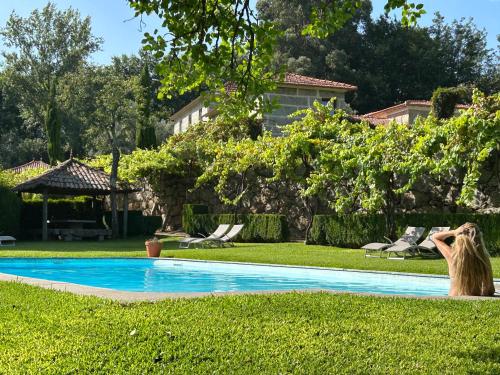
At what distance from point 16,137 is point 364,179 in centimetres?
4443

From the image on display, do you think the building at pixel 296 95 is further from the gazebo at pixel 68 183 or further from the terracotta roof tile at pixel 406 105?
the gazebo at pixel 68 183

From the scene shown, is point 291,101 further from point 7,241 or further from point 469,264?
point 469,264

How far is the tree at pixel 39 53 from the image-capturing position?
52.2m

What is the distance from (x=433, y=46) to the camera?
51250 mm

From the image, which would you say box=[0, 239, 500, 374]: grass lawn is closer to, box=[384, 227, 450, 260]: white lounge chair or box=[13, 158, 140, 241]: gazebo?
box=[384, 227, 450, 260]: white lounge chair

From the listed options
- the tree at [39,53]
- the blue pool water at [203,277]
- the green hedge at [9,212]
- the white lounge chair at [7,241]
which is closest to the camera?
the blue pool water at [203,277]

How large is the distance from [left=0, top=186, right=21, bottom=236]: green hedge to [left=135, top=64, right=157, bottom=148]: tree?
39.7 ft

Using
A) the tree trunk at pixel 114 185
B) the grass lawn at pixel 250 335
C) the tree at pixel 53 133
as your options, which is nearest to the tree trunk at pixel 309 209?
the tree trunk at pixel 114 185

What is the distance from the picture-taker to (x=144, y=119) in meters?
38.3

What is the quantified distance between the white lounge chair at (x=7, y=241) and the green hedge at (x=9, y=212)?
3.16 ft

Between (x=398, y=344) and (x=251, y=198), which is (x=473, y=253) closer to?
(x=398, y=344)

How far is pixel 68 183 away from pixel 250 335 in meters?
21.6

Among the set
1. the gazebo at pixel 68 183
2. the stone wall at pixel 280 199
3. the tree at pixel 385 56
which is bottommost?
the stone wall at pixel 280 199

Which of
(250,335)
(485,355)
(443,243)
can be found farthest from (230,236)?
(485,355)
